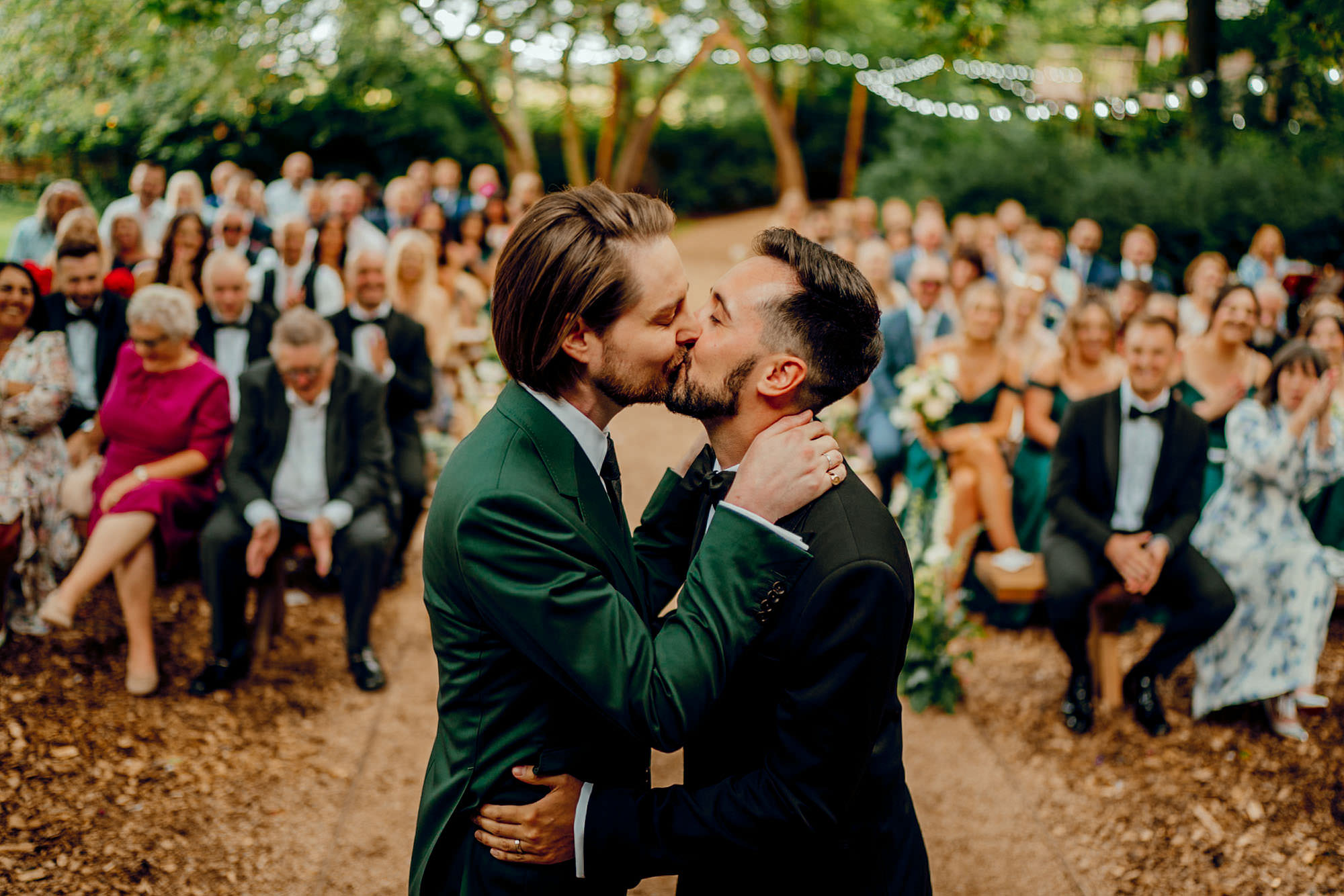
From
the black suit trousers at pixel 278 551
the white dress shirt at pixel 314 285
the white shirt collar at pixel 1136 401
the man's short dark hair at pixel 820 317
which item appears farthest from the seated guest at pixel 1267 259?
the man's short dark hair at pixel 820 317

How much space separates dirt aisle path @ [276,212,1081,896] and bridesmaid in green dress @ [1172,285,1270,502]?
2.68 meters

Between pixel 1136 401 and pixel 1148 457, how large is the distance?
0.29m

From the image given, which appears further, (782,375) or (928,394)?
(928,394)

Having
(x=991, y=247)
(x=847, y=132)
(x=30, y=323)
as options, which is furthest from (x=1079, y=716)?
(x=847, y=132)

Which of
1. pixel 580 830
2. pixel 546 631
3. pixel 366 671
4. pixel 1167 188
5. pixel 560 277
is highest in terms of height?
pixel 560 277

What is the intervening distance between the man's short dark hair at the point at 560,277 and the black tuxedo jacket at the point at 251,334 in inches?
186

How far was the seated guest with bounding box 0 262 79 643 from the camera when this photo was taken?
16.0ft

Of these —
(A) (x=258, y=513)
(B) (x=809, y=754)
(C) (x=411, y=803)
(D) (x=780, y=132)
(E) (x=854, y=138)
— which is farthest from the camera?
(E) (x=854, y=138)

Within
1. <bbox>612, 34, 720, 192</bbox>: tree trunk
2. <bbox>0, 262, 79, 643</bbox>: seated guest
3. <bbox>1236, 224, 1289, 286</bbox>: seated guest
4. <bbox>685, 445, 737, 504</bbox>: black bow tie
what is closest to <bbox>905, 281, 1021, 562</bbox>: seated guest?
<bbox>685, 445, 737, 504</bbox>: black bow tie

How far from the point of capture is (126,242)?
7.49 m

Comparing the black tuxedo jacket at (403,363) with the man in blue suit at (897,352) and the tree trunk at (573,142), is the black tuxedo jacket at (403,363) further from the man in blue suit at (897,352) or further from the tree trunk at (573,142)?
the tree trunk at (573,142)

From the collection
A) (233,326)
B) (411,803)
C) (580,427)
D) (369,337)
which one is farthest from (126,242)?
(580,427)

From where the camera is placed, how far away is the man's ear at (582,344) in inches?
71.9

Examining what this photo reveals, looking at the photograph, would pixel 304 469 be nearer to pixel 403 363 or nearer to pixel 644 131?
pixel 403 363
